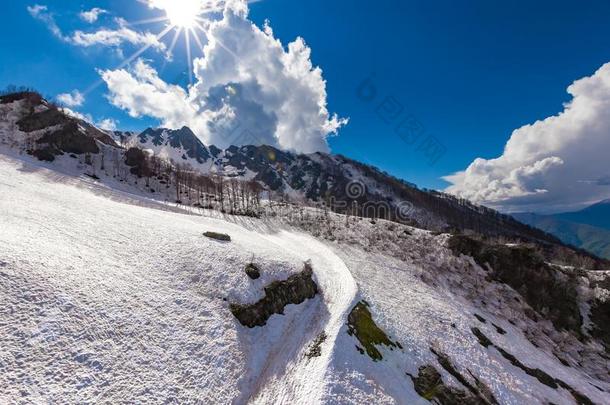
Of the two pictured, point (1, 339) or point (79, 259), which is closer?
point (1, 339)

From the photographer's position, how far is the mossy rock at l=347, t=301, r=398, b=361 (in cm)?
2017

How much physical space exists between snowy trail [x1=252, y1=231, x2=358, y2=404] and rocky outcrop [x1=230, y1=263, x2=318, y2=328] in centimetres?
185

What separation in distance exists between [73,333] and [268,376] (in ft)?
34.7

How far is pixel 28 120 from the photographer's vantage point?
83812 mm

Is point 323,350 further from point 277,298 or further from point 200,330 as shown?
point 200,330

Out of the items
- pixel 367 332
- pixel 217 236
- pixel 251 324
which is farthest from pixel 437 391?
pixel 217 236

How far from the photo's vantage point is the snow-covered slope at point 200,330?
42.4 ft

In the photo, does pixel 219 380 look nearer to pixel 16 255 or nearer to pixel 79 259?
pixel 79 259

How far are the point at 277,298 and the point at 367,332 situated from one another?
778 centimetres

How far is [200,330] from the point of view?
1758 centimetres

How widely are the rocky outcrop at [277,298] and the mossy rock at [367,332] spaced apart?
490cm

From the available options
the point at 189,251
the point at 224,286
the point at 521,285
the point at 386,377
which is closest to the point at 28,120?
the point at 189,251

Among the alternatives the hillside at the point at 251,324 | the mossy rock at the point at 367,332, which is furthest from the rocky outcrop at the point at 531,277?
the mossy rock at the point at 367,332

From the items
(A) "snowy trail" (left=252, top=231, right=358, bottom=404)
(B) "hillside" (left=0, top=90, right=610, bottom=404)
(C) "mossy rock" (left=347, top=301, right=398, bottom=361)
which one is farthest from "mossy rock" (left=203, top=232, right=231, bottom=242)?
(C) "mossy rock" (left=347, top=301, right=398, bottom=361)
